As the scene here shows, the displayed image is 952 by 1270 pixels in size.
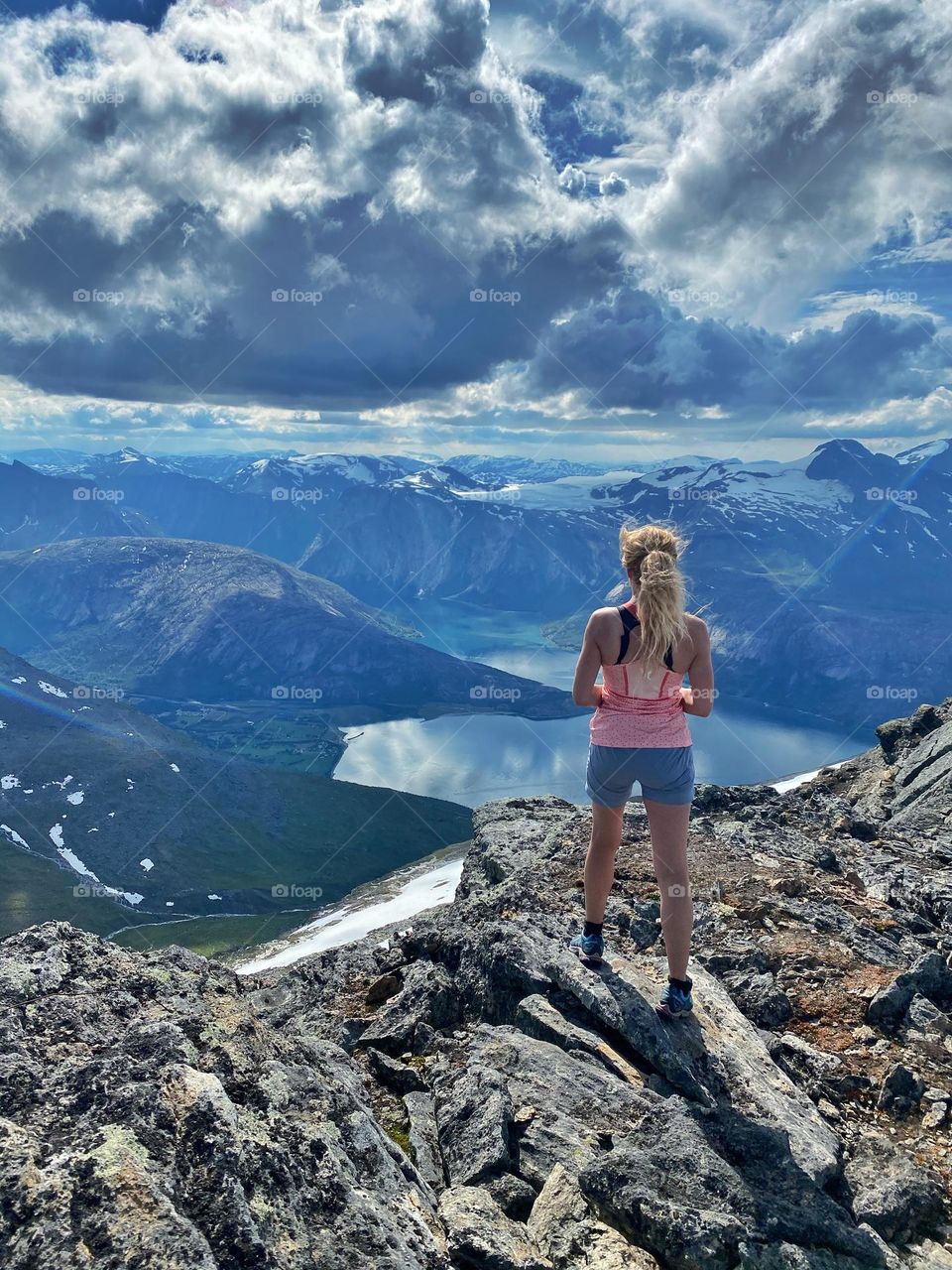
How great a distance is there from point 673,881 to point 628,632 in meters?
3.17

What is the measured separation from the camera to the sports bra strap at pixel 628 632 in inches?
391

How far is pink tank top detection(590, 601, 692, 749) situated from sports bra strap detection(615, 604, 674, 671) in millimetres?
123

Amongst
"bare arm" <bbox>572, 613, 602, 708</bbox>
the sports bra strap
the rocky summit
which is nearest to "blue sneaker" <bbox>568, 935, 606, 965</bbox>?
the rocky summit

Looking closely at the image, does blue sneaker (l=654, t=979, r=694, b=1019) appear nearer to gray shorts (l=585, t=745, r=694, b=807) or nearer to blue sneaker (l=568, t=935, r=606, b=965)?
blue sneaker (l=568, t=935, r=606, b=965)

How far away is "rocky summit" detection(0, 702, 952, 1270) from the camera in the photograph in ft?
20.5

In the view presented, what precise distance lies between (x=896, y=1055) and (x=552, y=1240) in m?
5.78

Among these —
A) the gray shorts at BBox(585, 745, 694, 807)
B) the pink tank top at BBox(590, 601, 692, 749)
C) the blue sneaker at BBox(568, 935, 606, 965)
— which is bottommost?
the blue sneaker at BBox(568, 935, 606, 965)

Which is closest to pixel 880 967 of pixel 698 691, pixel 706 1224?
pixel 698 691

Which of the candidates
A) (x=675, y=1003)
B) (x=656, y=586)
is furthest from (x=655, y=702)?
(x=675, y=1003)

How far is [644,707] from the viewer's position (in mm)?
10219

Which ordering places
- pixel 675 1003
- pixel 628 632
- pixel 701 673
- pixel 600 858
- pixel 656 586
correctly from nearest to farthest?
pixel 656 586
pixel 628 632
pixel 701 673
pixel 675 1003
pixel 600 858

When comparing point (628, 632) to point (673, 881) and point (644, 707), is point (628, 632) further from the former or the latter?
point (673, 881)

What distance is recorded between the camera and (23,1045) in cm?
797

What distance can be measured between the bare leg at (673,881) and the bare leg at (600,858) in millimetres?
617
